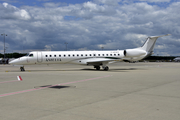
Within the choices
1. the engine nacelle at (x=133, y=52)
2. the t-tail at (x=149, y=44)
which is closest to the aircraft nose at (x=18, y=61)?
the engine nacelle at (x=133, y=52)

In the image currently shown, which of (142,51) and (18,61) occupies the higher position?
(142,51)

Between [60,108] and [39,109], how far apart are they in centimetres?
72

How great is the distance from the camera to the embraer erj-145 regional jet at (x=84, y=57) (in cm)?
2803

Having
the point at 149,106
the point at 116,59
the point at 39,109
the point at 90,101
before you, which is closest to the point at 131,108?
the point at 149,106

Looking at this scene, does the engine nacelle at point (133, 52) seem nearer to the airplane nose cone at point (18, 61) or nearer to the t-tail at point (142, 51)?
the t-tail at point (142, 51)

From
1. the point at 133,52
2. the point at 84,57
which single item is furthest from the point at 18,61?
the point at 133,52

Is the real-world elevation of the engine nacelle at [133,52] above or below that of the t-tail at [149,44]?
below

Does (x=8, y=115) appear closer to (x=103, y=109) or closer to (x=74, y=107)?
(x=74, y=107)

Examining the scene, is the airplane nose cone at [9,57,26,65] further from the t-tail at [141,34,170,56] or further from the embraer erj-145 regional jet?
the t-tail at [141,34,170,56]

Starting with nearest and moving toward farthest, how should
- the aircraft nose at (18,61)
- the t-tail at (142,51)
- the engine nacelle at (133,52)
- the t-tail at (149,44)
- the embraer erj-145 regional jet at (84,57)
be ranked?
1. the aircraft nose at (18,61)
2. the embraer erj-145 regional jet at (84,57)
3. the engine nacelle at (133,52)
4. the t-tail at (142,51)
5. the t-tail at (149,44)

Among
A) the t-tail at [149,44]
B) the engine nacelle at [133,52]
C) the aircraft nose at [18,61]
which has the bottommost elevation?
the aircraft nose at [18,61]

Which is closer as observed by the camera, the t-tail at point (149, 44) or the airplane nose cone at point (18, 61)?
the airplane nose cone at point (18, 61)

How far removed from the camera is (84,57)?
1167 inches

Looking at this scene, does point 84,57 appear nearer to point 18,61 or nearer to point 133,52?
point 133,52
